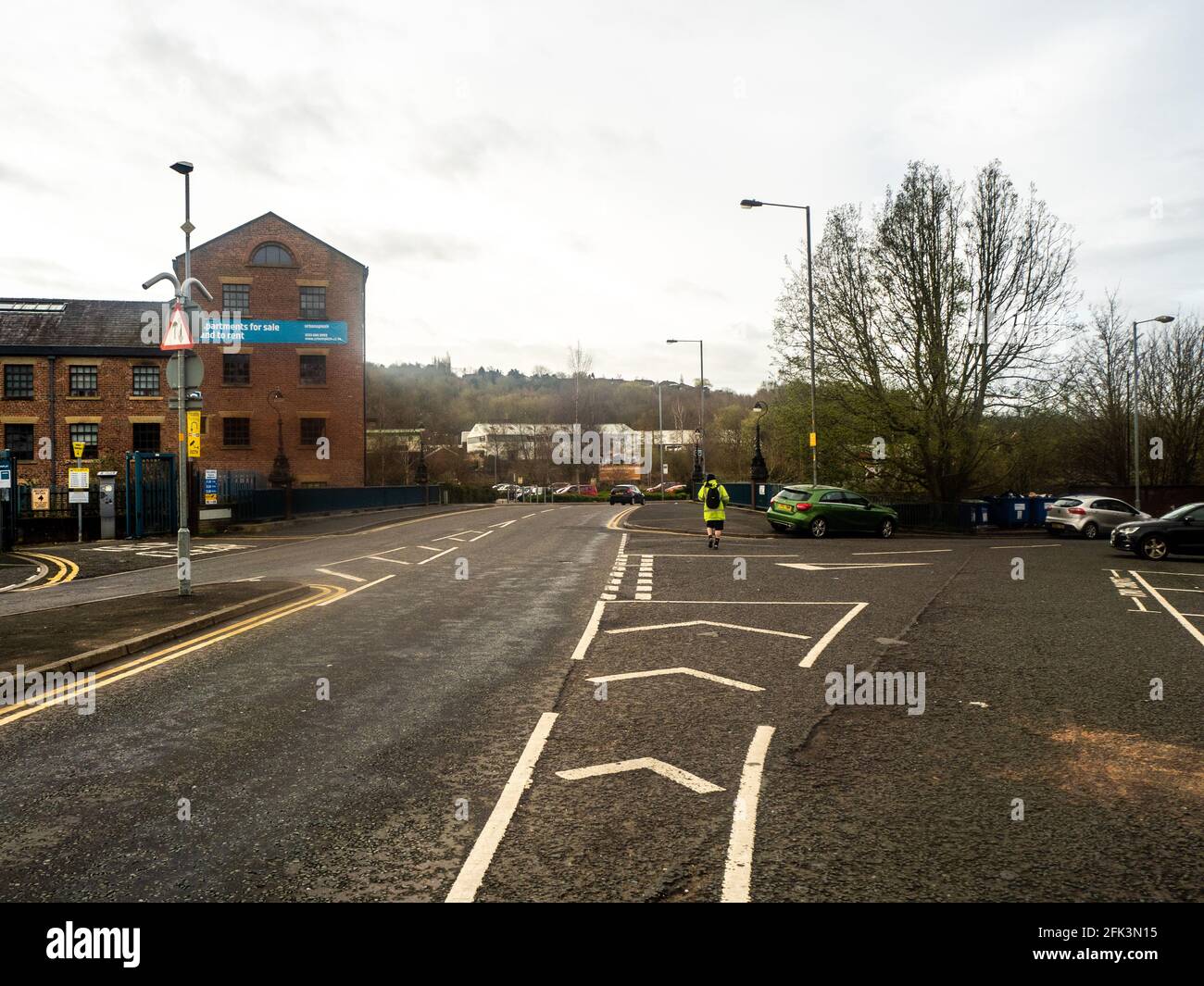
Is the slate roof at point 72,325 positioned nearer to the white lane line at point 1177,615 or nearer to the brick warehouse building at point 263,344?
the brick warehouse building at point 263,344

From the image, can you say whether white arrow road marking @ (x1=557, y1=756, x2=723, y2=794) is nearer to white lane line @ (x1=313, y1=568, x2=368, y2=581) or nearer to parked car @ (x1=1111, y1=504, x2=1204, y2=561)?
white lane line @ (x1=313, y1=568, x2=368, y2=581)

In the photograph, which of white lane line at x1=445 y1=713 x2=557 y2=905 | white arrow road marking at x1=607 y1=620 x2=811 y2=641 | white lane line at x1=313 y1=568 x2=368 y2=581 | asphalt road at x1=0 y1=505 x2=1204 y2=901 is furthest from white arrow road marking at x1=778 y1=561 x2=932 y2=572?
white lane line at x1=445 y1=713 x2=557 y2=905

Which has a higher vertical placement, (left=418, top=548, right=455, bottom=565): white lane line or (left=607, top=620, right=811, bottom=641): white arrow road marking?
(left=607, top=620, right=811, bottom=641): white arrow road marking

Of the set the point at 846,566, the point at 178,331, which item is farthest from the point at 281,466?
the point at 846,566

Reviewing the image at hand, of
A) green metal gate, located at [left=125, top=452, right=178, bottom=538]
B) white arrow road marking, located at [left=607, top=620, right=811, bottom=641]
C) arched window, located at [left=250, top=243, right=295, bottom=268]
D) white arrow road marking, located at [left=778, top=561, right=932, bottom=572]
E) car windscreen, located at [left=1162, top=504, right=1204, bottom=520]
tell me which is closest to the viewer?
white arrow road marking, located at [left=607, top=620, right=811, bottom=641]

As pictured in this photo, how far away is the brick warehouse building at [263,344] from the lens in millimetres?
44625

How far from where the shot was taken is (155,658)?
859cm

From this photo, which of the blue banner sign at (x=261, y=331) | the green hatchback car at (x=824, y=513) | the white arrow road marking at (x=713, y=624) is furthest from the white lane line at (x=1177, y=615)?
the blue banner sign at (x=261, y=331)

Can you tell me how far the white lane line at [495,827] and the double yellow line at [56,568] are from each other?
13178 millimetres

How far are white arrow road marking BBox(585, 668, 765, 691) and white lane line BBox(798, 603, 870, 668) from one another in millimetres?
1020

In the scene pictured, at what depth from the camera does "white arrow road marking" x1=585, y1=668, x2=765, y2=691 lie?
741 centimetres
